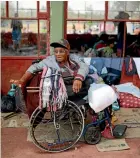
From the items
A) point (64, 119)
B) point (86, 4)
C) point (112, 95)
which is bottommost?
point (64, 119)

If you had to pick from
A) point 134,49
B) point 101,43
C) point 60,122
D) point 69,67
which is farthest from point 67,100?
point 101,43

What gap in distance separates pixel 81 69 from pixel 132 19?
8.50 ft

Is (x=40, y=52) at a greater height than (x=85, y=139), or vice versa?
(x=40, y=52)

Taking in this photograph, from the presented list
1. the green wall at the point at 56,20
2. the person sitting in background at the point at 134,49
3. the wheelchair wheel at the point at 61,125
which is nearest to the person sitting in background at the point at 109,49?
the person sitting in background at the point at 134,49

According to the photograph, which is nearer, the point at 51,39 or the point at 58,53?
the point at 58,53

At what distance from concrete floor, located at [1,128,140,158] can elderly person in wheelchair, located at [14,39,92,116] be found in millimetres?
490

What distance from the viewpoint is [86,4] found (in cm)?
652

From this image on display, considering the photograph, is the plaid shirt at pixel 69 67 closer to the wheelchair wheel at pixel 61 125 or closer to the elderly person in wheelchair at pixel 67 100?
the elderly person in wheelchair at pixel 67 100

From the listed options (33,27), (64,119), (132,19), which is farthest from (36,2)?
(64,119)

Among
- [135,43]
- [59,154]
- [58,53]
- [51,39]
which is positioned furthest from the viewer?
[135,43]

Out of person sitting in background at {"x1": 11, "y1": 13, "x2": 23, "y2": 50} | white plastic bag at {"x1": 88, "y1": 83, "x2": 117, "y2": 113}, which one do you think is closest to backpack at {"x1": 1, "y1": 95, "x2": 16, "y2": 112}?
person sitting in background at {"x1": 11, "y1": 13, "x2": 23, "y2": 50}

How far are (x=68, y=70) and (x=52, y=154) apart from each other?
1.15 m

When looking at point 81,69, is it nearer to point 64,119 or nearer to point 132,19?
point 64,119

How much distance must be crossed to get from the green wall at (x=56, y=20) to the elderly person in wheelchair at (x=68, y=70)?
166cm
